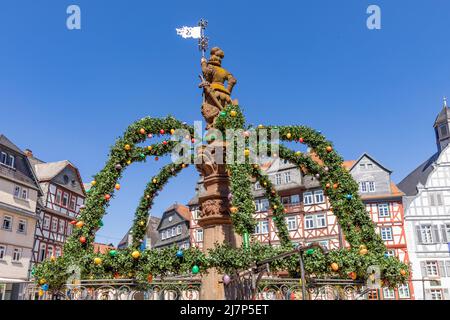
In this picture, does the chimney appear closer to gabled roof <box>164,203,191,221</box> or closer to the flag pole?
gabled roof <box>164,203,191,221</box>

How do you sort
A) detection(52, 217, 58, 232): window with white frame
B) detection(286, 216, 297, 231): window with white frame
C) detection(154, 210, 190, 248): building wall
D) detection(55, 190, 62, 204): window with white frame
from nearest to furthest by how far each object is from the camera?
1. detection(52, 217, 58, 232): window with white frame
2. detection(286, 216, 297, 231): window with white frame
3. detection(55, 190, 62, 204): window with white frame
4. detection(154, 210, 190, 248): building wall

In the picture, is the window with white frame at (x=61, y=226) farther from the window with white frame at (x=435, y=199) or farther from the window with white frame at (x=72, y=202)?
the window with white frame at (x=435, y=199)

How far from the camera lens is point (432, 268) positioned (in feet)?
97.8

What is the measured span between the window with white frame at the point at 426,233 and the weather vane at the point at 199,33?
27095mm

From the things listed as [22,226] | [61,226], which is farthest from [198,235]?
[22,226]

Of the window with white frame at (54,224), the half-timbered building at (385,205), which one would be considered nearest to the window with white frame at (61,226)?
the window with white frame at (54,224)

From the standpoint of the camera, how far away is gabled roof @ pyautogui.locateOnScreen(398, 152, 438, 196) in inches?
1379

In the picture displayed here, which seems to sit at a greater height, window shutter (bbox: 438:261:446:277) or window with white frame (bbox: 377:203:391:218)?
window with white frame (bbox: 377:203:391:218)

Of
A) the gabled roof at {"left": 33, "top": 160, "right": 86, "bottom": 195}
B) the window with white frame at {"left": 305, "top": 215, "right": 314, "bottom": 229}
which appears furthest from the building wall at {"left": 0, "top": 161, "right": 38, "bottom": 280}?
the window with white frame at {"left": 305, "top": 215, "right": 314, "bottom": 229}

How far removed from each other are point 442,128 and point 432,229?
14117mm

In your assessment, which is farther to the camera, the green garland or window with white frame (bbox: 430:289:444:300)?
window with white frame (bbox: 430:289:444:300)

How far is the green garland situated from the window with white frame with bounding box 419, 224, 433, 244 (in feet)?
78.7
